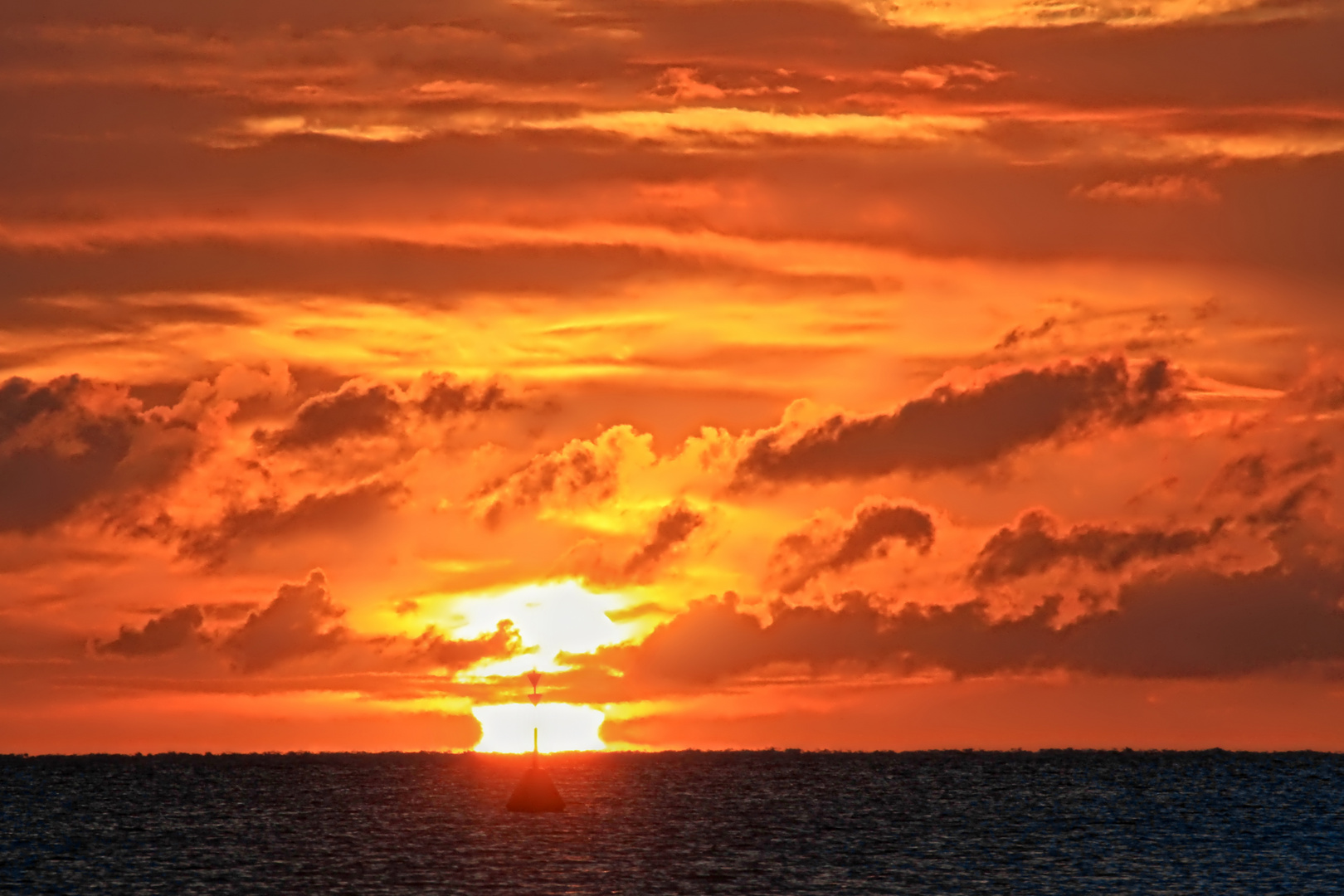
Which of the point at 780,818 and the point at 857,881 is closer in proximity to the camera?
the point at 857,881

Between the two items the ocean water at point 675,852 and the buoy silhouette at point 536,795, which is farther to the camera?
the buoy silhouette at point 536,795

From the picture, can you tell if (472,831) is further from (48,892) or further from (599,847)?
(48,892)

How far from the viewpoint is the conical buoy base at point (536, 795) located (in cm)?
15635

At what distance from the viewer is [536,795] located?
15862 cm

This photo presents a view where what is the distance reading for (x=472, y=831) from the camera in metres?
163

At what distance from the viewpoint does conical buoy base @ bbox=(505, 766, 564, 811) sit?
6156 inches

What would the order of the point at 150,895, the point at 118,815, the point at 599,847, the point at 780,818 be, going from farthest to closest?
the point at 118,815 < the point at 780,818 < the point at 599,847 < the point at 150,895

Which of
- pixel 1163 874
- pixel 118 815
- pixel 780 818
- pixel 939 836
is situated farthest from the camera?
pixel 118 815

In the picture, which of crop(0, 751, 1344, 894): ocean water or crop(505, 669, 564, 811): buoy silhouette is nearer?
crop(0, 751, 1344, 894): ocean water

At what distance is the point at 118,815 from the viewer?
19938 cm

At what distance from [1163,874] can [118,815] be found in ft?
375

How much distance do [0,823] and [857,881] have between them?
327 ft

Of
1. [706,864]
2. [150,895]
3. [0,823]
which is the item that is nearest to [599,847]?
[706,864]

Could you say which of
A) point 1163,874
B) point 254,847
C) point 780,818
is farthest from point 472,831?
point 1163,874
